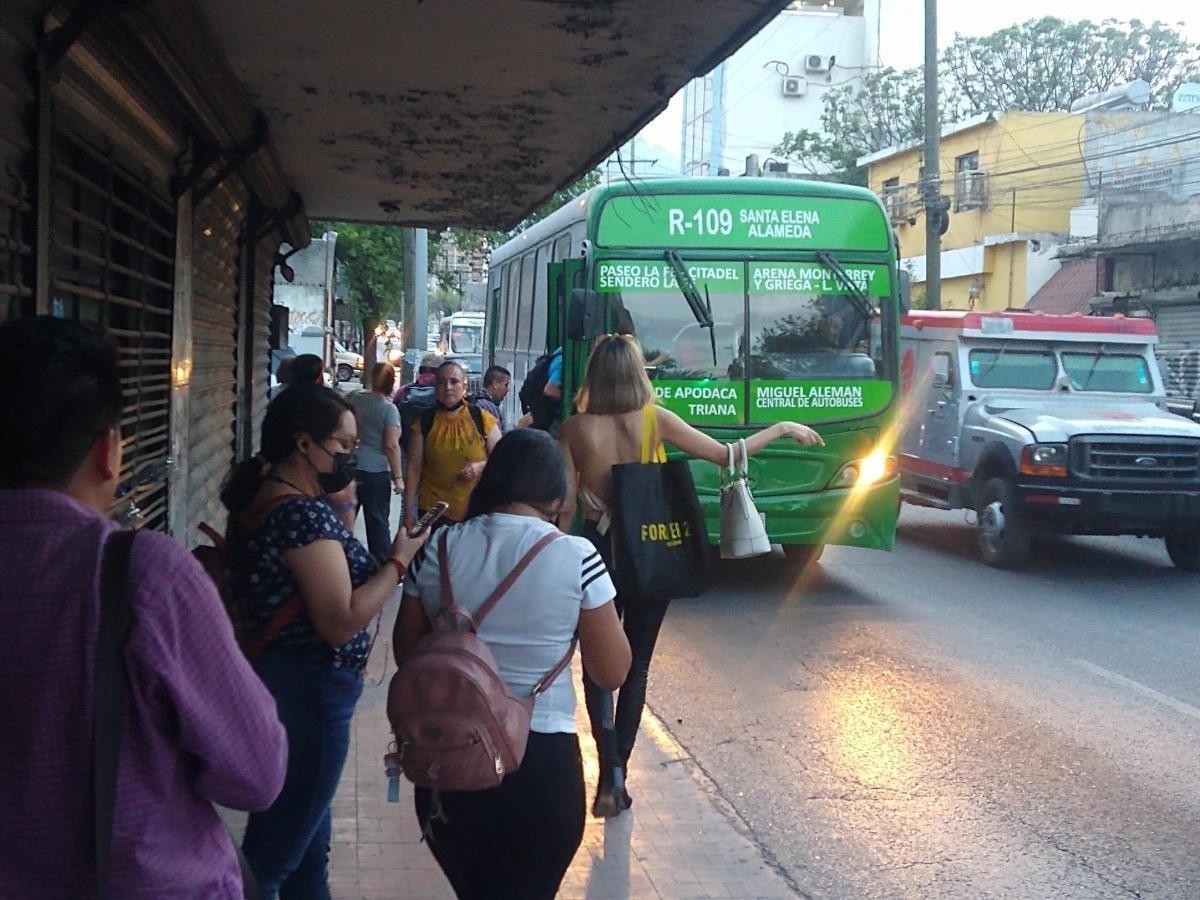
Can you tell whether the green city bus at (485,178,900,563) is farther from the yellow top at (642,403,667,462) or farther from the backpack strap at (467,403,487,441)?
the yellow top at (642,403,667,462)

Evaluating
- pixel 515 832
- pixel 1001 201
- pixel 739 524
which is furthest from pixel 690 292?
pixel 1001 201

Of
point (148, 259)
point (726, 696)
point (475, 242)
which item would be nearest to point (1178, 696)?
point (726, 696)

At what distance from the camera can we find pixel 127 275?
572 cm

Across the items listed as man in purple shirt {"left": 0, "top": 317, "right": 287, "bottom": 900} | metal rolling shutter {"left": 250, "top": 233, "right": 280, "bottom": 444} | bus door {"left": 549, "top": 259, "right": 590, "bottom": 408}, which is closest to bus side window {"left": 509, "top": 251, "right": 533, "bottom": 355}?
bus door {"left": 549, "top": 259, "right": 590, "bottom": 408}

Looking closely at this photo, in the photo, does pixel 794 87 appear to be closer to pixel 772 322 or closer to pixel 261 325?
pixel 261 325

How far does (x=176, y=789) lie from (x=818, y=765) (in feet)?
15.5

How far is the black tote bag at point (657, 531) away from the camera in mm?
4793

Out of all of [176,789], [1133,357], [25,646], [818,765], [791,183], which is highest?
[791,183]

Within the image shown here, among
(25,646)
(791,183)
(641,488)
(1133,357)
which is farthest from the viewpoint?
(1133,357)

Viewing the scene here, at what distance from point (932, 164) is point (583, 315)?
51.6 feet

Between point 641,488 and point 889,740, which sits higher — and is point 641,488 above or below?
above

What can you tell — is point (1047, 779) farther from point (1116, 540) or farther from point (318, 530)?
point (1116, 540)

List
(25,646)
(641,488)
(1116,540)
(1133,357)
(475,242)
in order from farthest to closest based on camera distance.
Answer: (475,242) < (1116,540) < (1133,357) < (641,488) < (25,646)

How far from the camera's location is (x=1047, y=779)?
20.0ft
